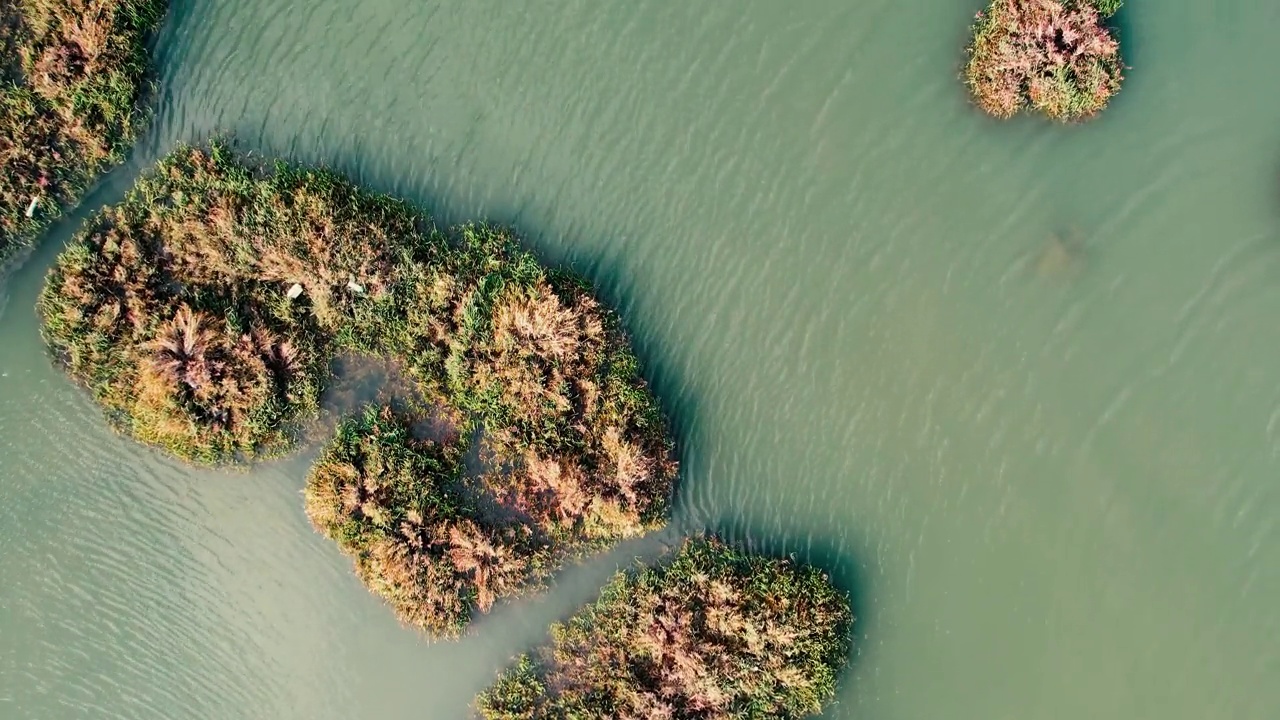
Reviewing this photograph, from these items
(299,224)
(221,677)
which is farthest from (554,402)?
(221,677)

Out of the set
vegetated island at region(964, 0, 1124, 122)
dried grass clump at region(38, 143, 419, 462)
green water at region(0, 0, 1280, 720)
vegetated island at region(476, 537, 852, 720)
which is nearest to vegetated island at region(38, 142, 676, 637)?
dried grass clump at region(38, 143, 419, 462)

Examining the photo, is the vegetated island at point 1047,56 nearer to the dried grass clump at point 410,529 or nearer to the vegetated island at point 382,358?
the vegetated island at point 382,358

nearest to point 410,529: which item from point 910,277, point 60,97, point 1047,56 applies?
point 60,97

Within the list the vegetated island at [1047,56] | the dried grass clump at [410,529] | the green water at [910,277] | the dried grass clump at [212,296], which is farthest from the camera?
the green water at [910,277]

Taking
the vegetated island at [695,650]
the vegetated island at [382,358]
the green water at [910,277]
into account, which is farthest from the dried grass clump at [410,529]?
the vegetated island at [695,650]

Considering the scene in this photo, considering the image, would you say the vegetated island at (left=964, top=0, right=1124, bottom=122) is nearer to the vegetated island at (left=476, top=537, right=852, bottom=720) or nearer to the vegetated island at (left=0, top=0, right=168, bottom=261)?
the vegetated island at (left=476, top=537, right=852, bottom=720)

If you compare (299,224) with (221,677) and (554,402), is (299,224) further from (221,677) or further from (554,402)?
(221,677)
